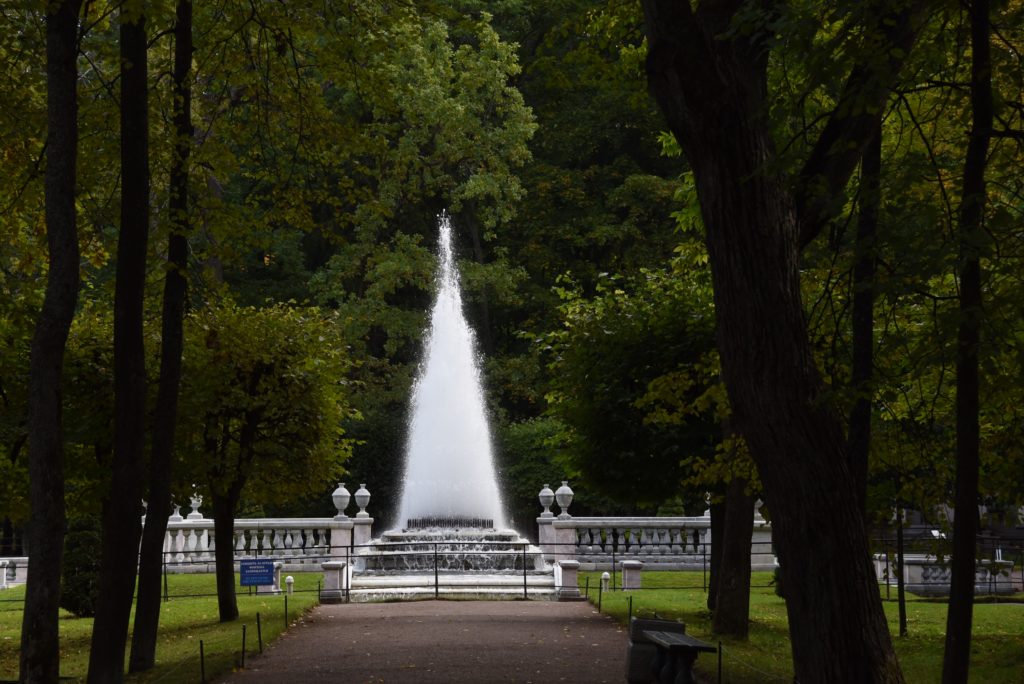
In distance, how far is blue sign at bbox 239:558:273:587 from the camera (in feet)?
85.3

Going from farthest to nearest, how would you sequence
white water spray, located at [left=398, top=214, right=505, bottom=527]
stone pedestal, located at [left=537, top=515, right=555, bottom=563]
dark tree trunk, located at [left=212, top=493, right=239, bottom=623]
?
1. white water spray, located at [left=398, top=214, right=505, bottom=527]
2. stone pedestal, located at [left=537, top=515, right=555, bottom=563]
3. dark tree trunk, located at [left=212, top=493, right=239, bottom=623]

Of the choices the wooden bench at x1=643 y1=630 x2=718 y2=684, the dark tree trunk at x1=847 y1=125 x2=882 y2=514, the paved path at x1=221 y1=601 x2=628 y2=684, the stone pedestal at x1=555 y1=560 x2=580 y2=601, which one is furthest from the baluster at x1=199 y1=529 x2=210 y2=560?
the dark tree trunk at x1=847 y1=125 x2=882 y2=514

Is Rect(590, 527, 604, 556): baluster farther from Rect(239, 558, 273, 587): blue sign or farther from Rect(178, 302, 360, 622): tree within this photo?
Rect(178, 302, 360, 622): tree

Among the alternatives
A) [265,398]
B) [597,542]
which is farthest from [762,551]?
[265,398]

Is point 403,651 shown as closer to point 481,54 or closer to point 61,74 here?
point 61,74

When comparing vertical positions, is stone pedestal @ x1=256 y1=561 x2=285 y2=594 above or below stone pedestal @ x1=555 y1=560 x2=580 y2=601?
below

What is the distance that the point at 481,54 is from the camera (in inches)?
1582

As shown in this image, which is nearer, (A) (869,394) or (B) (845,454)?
(B) (845,454)

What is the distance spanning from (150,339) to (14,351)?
2720 mm

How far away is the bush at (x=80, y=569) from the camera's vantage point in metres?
23.5

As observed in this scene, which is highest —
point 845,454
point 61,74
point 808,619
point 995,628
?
point 61,74

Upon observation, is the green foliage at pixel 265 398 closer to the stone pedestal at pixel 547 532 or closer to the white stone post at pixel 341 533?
the white stone post at pixel 341 533

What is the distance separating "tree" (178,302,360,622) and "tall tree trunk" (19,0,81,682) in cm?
806

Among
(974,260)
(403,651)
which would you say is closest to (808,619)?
(974,260)
